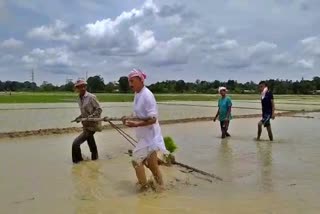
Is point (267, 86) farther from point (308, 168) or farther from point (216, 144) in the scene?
point (308, 168)

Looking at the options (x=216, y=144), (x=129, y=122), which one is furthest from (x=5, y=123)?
(x=129, y=122)

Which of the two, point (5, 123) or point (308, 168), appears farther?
point (5, 123)

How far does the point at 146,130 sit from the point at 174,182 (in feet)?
4.27

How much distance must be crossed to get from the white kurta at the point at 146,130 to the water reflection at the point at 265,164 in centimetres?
177

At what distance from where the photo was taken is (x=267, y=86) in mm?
12656

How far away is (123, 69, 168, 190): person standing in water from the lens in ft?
19.4

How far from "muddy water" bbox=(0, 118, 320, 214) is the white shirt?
0.70 m

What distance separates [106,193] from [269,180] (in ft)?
8.67

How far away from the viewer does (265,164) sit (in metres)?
8.73

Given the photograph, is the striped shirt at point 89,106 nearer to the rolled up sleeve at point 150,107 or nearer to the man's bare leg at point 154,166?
the man's bare leg at point 154,166

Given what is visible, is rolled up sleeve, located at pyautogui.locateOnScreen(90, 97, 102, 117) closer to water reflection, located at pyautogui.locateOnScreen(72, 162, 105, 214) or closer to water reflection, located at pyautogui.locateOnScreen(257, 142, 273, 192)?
water reflection, located at pyautogui.locateOnScreen(72, 162, 105, 214)

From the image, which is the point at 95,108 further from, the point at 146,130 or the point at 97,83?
the point at 97,83

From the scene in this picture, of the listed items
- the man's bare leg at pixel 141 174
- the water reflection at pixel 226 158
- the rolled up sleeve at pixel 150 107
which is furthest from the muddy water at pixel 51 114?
the rolled up sleeve at pixel 150 107

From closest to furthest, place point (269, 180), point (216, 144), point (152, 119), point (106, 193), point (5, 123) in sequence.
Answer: point (152, 119) < point (106, 193) < point (269, 180) < point (216, 144) < point (5, 123)
